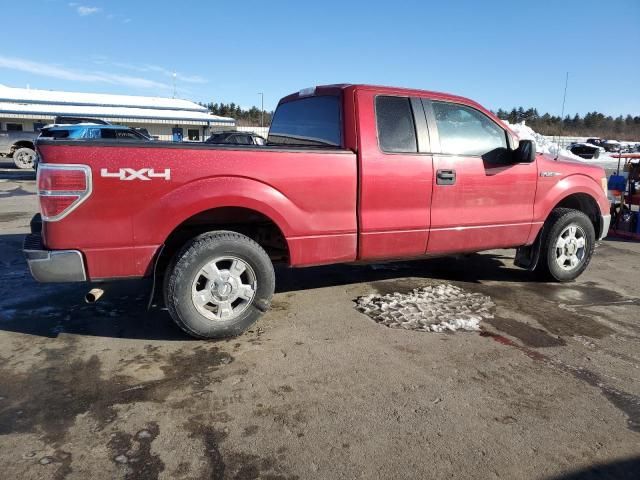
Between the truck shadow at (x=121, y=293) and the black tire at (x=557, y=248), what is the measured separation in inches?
14.3

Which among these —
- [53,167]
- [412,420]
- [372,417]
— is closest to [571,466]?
[412,420]

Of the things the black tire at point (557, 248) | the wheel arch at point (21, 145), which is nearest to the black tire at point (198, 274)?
the black tire at point (557, 248)

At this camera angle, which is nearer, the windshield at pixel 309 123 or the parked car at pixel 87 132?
the windshield at pixel 309 123

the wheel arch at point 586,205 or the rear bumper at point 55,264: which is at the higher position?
the wheel arch at point 586,205

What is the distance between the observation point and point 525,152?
15.6 feet

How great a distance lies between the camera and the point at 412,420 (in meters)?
2.72

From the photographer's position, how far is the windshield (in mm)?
4359

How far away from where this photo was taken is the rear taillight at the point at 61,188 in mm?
3156

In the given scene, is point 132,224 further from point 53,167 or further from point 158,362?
A: point 158,362

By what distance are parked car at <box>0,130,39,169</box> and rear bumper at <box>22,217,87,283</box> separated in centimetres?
1820

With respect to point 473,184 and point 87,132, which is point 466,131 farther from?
point 87,132

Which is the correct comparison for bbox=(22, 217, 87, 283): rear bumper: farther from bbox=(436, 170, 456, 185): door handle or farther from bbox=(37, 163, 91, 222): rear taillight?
bbox=(436, 170, 456, 185): door handle

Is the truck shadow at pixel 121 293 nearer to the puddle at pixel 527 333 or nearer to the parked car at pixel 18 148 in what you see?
the puddle at pixel 527 333

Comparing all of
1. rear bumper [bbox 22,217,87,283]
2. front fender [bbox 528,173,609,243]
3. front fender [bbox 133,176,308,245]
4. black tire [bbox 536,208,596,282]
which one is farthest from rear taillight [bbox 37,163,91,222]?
black tire [bbox 536,208,596,282]
